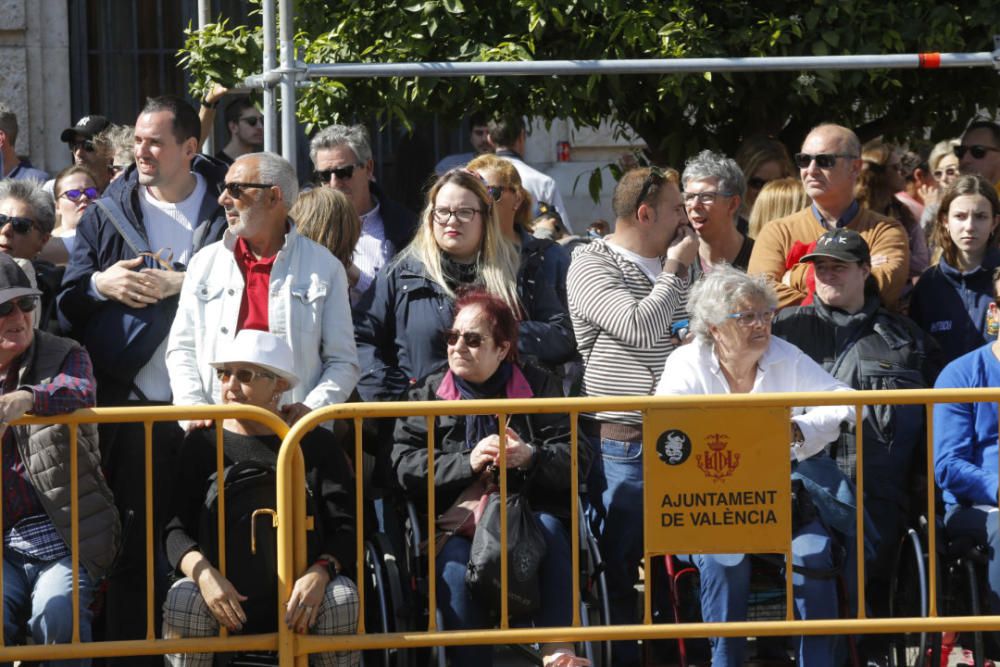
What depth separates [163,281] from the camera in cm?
627

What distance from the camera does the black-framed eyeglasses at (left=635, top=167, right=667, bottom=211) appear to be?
664 cm

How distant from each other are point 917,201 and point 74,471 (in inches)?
221

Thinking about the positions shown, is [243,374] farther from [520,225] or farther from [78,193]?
[78,193]

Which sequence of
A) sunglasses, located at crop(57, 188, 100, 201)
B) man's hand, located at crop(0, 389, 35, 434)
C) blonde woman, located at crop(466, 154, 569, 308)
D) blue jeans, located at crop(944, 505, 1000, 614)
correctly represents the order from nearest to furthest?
man's hand, located at crop(0, 389, 35, 434)
blue jeans, located at crop(944, 505, 1000, 614)
blonde woman, located at crop(466, 154, 569, 308)
sunglasses, located at crop(57, 188, 100, 201)

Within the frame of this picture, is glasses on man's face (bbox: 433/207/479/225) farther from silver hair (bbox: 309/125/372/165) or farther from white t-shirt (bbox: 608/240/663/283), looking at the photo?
silver hair (bbox: 309/125/372/165)

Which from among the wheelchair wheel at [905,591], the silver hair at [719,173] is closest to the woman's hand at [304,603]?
the wheelchair wheel at [905,591]

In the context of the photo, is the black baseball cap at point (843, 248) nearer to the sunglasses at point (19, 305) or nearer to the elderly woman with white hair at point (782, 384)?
the elderly woman with white hair at point (782, 384)

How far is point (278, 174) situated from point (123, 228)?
0.72 m

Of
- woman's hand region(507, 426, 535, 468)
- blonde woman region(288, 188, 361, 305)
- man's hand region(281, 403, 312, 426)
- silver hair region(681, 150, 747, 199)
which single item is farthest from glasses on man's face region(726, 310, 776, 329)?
blonde woman region(288, 188, 361, 305)

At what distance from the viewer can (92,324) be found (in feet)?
20.8

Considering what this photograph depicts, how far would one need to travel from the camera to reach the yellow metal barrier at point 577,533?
5.31 metres

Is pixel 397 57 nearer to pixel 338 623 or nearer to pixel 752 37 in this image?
pixel 752 37

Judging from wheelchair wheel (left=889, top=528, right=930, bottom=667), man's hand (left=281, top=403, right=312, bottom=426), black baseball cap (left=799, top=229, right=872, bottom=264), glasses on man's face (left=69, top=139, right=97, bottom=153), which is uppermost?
glasses on man's face (left=69, top=139, right=97, bottom=153)

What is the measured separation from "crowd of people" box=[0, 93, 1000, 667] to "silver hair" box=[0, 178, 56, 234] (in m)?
0.01
